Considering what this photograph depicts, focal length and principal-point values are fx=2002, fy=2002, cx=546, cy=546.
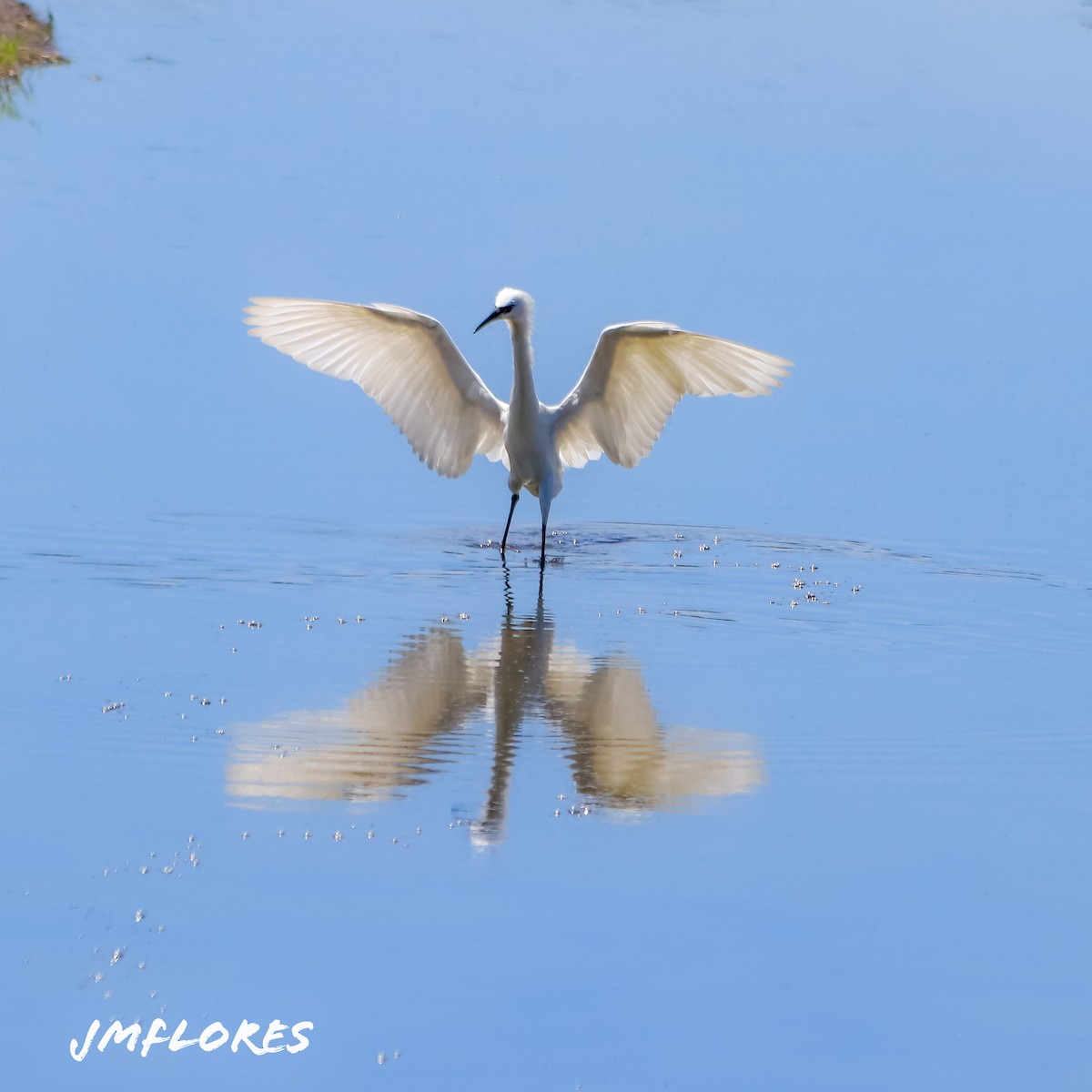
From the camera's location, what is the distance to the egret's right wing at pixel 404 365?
9594 millimetres

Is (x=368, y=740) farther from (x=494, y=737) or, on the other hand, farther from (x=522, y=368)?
(x=522, y=368)

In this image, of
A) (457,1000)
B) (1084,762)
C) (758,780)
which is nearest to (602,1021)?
(457,1000)

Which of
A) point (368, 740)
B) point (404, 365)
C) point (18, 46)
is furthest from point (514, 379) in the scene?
point (18, 46)

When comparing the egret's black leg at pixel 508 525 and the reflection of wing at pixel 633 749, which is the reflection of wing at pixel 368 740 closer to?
the reflection of wing at pixel 633 749

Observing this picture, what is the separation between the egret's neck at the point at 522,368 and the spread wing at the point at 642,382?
29cm

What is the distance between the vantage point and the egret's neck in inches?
385

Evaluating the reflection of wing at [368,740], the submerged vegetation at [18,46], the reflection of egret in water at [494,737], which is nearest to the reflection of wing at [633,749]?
the reflection of egret in water at [494,737]

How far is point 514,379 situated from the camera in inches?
391

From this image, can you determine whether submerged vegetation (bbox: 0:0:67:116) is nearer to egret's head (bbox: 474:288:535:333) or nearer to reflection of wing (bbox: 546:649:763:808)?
egret's head (bbox: 474:288:535:333)

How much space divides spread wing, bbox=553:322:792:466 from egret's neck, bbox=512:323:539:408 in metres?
0.29

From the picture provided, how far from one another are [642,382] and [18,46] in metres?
10.3

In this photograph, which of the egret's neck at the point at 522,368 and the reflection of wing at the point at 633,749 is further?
the egret's neck at the point at 522,368

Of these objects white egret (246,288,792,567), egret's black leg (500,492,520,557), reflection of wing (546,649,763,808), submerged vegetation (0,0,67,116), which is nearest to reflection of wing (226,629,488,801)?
reflection of wing (546,649,763,808)

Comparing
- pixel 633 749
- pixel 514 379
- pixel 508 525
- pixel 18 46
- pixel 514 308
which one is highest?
pixel 18 46
